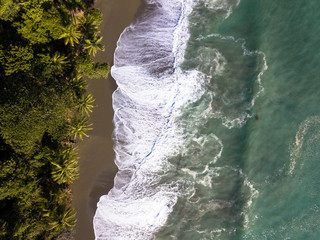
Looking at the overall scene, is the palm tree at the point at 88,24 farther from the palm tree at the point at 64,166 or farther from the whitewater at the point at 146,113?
the palm tree at the point at 64,166

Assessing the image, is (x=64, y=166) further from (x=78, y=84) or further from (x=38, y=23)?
(x=38, y=23)

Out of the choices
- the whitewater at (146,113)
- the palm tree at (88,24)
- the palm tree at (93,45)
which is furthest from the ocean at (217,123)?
Result: the palm tree at (88,24)

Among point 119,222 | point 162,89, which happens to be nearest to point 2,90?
point 162,89

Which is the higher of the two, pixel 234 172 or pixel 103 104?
pixel 103 104

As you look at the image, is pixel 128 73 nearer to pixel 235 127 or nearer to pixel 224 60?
pixel 224 60

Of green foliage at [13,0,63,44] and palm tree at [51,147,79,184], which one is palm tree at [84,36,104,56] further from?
palm tree at [51,147,79,184]

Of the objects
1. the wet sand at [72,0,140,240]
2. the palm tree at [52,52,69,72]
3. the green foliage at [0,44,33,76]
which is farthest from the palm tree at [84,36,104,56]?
the green foliage at [0,44,33,76]

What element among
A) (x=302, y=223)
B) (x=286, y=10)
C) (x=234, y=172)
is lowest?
(x=302, y=223)
